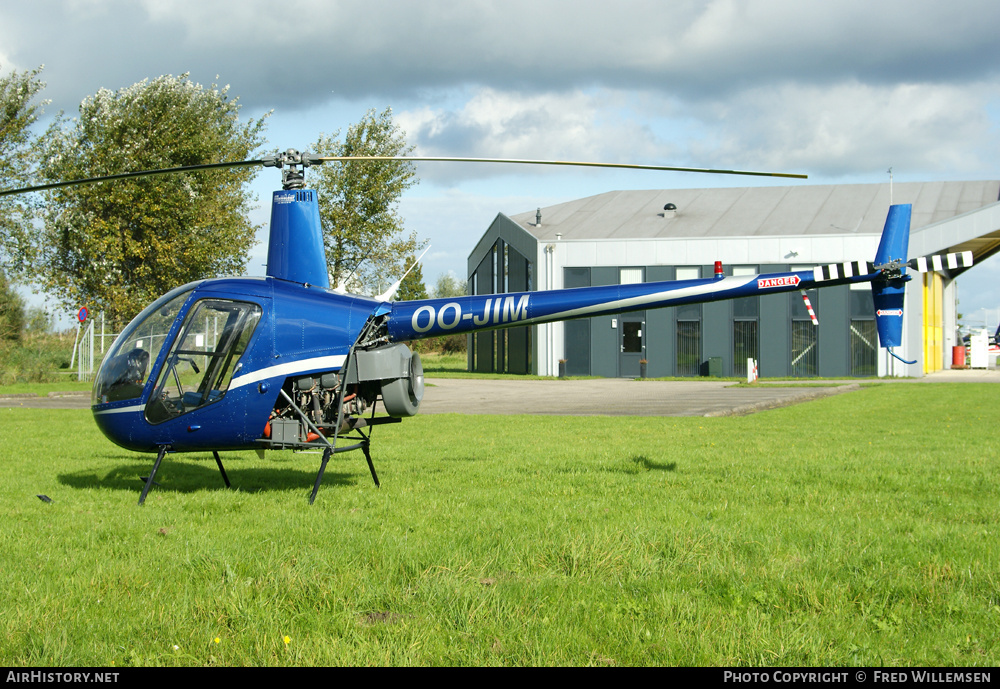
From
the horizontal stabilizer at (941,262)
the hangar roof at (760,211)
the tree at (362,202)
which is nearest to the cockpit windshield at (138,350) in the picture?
the horizontal stabilizer at (941,262)

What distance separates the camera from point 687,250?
40.5 meters

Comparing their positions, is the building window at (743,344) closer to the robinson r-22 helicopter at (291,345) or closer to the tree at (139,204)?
the tree at (139,204)

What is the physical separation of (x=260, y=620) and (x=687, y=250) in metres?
38.2

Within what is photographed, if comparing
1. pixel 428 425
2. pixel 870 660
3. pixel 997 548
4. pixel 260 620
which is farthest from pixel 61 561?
pixel 428 425

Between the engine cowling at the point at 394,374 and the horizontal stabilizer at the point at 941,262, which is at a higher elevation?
the horizontal stabilizer at the point at 941,262

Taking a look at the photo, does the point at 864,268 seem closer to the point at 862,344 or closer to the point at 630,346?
the point at 630,346

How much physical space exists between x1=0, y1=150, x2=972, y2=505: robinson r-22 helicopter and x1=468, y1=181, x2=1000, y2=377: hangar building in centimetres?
3060

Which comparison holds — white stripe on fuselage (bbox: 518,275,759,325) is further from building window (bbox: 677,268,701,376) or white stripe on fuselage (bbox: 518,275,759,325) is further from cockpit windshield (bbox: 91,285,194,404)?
building window (bbox: 677,268,701,376)

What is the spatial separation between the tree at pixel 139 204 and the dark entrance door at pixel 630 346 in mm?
18379

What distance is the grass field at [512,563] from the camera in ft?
12.5

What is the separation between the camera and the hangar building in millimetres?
39188

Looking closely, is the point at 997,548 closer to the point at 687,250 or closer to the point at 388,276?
the point at 388,276
